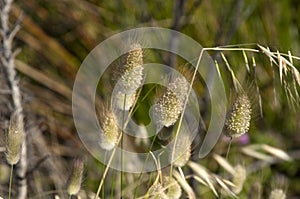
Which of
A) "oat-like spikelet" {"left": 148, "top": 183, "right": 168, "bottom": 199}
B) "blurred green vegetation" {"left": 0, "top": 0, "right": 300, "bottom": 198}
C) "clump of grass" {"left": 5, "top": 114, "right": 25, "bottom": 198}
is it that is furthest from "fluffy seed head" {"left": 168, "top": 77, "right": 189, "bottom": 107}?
"blurred green vegetation" {"left": 0, "top": 0, "right": 300, "bottom": 198}

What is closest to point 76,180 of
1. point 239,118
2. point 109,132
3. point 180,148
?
point 109,132

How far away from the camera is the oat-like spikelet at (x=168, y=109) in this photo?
5.28ft

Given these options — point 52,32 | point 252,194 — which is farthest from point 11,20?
point 252,194

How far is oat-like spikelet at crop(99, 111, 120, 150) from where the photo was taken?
1.69 m

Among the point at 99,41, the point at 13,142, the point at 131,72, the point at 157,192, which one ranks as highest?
the point at 99,41

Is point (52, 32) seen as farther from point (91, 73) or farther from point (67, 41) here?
point (91, 73)

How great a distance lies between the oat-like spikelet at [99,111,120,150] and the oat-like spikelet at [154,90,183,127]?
0.13 meters

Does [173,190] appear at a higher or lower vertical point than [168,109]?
lower

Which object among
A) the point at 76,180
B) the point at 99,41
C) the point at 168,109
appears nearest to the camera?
the point at 168,109

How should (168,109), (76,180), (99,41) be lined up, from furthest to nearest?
(99,41) → (76,180) → (168,109)

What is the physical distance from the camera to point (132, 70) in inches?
63.7

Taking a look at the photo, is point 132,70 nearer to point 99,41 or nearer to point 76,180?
point 76,180

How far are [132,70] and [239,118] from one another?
0.80 ft

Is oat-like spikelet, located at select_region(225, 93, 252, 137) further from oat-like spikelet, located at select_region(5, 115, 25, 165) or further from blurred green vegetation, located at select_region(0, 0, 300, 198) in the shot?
blurred green vegetation, located at select_region(0, 0, 300, 198)
